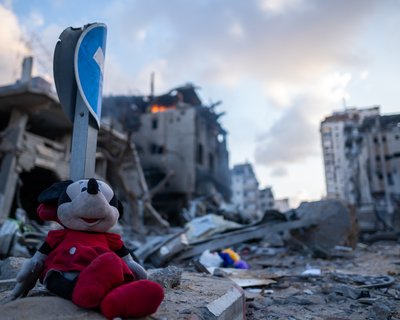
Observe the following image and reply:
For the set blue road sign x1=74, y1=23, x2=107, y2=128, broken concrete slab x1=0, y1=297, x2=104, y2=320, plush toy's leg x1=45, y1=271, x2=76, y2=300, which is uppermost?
blue road sign x1=74, y1=23, x2=107, y2=128

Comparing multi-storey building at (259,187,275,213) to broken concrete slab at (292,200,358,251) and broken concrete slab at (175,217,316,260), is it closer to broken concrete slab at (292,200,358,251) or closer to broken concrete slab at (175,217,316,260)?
broken concrete slab at (292,200,358,251)

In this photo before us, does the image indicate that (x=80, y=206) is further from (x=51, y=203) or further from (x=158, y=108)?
(x=158, y=108)

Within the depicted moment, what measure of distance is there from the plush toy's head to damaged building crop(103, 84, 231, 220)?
20345 mm

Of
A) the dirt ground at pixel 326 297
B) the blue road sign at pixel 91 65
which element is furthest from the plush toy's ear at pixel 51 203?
the dirt ground at pixel 326 297

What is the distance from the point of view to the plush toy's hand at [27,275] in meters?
1.79

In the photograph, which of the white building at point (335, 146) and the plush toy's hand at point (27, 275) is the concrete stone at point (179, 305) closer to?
the plush toy's hand at point (27, 275)

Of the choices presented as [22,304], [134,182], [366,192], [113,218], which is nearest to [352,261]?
[113,218]

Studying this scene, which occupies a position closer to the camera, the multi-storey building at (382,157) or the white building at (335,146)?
the multi-storey building at (382,157)

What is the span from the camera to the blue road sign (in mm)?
2148

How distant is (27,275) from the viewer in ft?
5.87

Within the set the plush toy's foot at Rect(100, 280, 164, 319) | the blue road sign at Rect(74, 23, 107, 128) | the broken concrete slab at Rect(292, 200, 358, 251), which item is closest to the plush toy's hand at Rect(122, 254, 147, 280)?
the plush toy's foot at Rect(100, 280, 164, 319)

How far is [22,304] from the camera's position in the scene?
149cm

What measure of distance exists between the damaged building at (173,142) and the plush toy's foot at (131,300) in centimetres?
2095

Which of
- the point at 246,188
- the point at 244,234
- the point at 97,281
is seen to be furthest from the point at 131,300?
the point at 246,188
